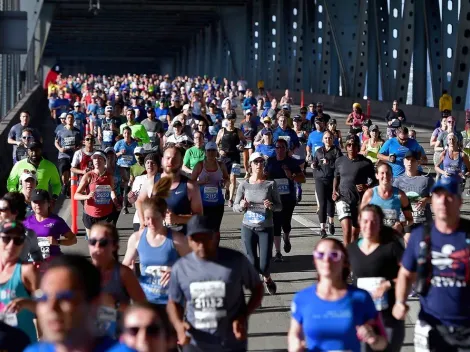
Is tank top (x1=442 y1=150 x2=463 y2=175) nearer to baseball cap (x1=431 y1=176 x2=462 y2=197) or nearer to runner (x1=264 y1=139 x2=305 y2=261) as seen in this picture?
runner (x1=264 y1=139 x2=305 y2=261)

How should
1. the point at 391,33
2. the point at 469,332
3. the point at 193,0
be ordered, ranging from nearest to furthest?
the point at 469,332, the point at 391,33, the point at 193,0

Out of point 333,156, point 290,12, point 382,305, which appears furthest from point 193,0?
point 382,305

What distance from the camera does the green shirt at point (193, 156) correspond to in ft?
54.3

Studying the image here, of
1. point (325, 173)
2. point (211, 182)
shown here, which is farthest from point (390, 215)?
point (325, 173)

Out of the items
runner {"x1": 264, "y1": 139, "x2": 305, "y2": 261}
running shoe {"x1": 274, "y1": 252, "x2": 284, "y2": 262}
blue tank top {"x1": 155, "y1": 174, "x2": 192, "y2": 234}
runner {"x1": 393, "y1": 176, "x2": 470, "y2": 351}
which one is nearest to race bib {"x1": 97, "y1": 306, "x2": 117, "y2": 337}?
runner {"x1": 393, "y1": 176, "x2": 470, "y2": 351}

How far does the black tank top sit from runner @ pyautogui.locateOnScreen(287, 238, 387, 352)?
15108mm

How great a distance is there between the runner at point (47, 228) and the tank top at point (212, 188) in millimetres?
3653

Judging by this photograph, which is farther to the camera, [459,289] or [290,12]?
[290,12]

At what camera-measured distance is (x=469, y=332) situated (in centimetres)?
724

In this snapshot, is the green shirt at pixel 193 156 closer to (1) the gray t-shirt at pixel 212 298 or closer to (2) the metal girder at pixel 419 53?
(1) the gray t-shirt at pixel 212 298

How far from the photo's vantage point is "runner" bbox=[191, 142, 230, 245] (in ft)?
46.1

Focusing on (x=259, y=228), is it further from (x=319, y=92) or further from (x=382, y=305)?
(x=319, y=92)

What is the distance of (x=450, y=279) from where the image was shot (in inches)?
287

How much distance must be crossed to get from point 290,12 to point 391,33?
25703mm
